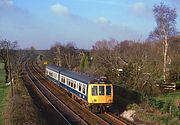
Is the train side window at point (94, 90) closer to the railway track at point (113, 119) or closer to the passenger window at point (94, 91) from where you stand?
the passenger window at point (94, 91)

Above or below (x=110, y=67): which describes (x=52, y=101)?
below

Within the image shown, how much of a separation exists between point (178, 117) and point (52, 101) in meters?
15.7

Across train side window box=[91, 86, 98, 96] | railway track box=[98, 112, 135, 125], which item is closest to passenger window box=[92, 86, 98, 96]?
train side window box=[91, 86, 98, 96]

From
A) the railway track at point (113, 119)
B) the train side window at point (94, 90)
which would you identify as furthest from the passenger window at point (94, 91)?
the railway track at point (113, 119)

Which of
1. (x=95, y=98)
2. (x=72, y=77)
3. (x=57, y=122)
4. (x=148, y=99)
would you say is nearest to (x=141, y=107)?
(x=148, y=99)

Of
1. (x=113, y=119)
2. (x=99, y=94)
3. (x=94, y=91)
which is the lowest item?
(x=113, y=119)

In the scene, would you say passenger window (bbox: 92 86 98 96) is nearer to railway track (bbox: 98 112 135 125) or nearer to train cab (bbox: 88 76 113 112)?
train cab (bbox: 88 76 113 112)

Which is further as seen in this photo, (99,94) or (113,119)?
(99,94)

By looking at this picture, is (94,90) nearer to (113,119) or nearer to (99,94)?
(99,94)

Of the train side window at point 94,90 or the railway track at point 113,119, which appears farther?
the train side window at point 94,90

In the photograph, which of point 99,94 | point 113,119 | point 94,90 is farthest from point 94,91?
point 113,119

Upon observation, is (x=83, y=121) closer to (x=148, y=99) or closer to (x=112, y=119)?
(x=112, y=119)

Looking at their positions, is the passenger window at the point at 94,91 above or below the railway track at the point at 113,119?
above

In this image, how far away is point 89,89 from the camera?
85.9 feet
